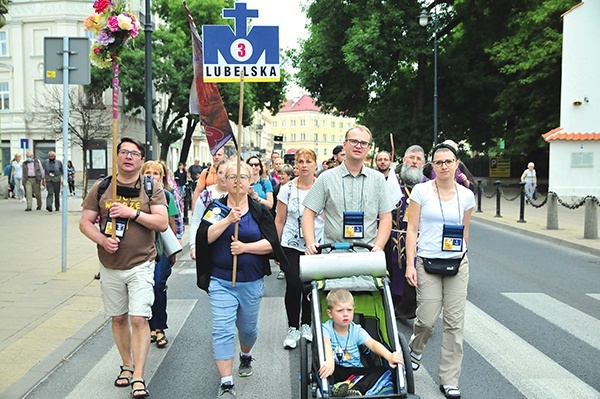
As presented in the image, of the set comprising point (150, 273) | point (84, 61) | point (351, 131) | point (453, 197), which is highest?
point (84, 61)

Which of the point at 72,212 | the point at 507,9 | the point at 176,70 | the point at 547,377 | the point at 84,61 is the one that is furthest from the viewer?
the point at 176,70

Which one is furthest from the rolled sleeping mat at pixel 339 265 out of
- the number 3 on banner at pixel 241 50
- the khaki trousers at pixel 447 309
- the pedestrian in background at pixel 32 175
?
the pedestrian in background at pixel 32 175

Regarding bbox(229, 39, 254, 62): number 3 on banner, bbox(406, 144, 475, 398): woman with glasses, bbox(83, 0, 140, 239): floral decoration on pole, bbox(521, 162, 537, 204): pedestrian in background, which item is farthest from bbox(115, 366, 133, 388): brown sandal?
bbox(521, 162, 537, 204): pedestrian in background

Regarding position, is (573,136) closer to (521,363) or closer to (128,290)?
(521,363)

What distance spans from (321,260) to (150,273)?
1.40 m

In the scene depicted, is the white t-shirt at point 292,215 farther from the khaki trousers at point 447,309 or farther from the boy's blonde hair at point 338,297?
the boy's blonde hair at point 338,297

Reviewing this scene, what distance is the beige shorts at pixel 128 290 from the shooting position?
4.58m

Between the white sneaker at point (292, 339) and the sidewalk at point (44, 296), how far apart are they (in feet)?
6.27

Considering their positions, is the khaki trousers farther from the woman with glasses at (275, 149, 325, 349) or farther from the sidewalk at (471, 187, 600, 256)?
the sidewalk at (471, 187, 600, 256)

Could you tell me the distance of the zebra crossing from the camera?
466 centimetres

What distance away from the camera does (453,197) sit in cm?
476

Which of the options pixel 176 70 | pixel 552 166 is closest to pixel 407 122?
pixel 552 166

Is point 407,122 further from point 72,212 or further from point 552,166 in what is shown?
point 72,212

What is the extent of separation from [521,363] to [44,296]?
18.0 ft
